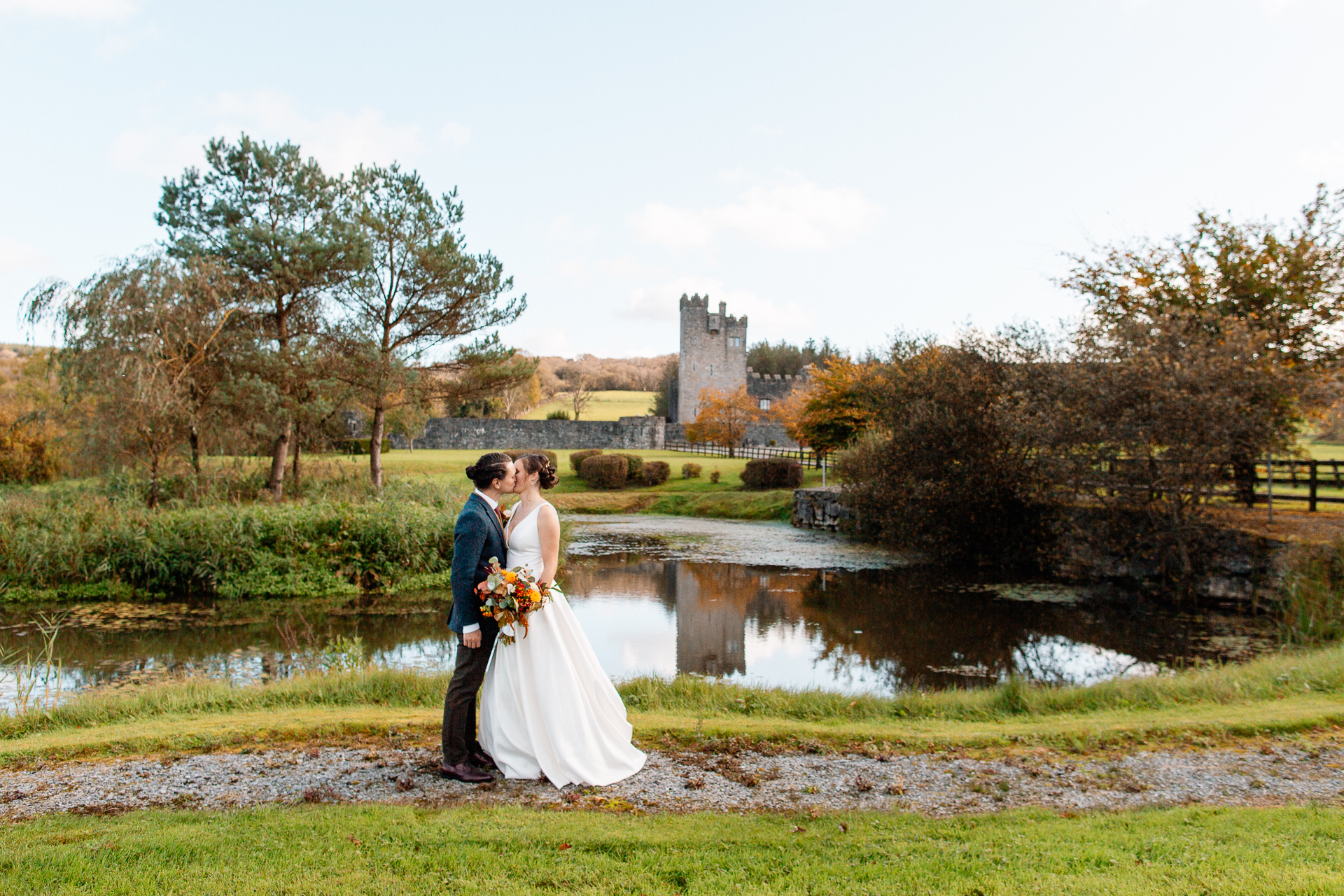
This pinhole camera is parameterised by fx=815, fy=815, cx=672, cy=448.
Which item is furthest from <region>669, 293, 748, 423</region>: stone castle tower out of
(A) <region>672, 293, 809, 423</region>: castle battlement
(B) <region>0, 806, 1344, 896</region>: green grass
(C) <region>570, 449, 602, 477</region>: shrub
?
(B) <region>0, 806, 1344, 896</region>: green grass

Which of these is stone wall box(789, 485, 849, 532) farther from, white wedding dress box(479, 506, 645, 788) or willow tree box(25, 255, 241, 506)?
white wedding dress box(479, 506, 645, 788)

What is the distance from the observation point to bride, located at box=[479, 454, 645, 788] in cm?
449

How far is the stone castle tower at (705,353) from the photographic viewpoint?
5538 centimetres

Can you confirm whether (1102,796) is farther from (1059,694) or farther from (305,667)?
(305,667)

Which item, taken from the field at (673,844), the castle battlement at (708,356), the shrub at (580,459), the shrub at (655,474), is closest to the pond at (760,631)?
the field at (673,844)

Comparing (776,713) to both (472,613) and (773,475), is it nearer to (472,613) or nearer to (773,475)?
(472,613)

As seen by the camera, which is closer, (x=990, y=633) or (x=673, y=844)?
(x=673, y=844)

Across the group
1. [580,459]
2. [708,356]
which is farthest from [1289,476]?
[708,356]

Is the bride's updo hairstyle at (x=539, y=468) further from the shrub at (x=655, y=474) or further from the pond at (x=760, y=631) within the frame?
the shrub at (x=655, y=474)

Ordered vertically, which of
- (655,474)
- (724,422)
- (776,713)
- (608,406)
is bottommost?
(776,713)

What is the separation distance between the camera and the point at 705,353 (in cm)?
5603

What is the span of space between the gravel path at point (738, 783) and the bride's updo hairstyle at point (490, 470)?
165 centimetres

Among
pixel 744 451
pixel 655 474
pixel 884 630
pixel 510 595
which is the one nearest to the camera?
pixel 510 595

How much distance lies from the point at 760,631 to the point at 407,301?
14.8m
